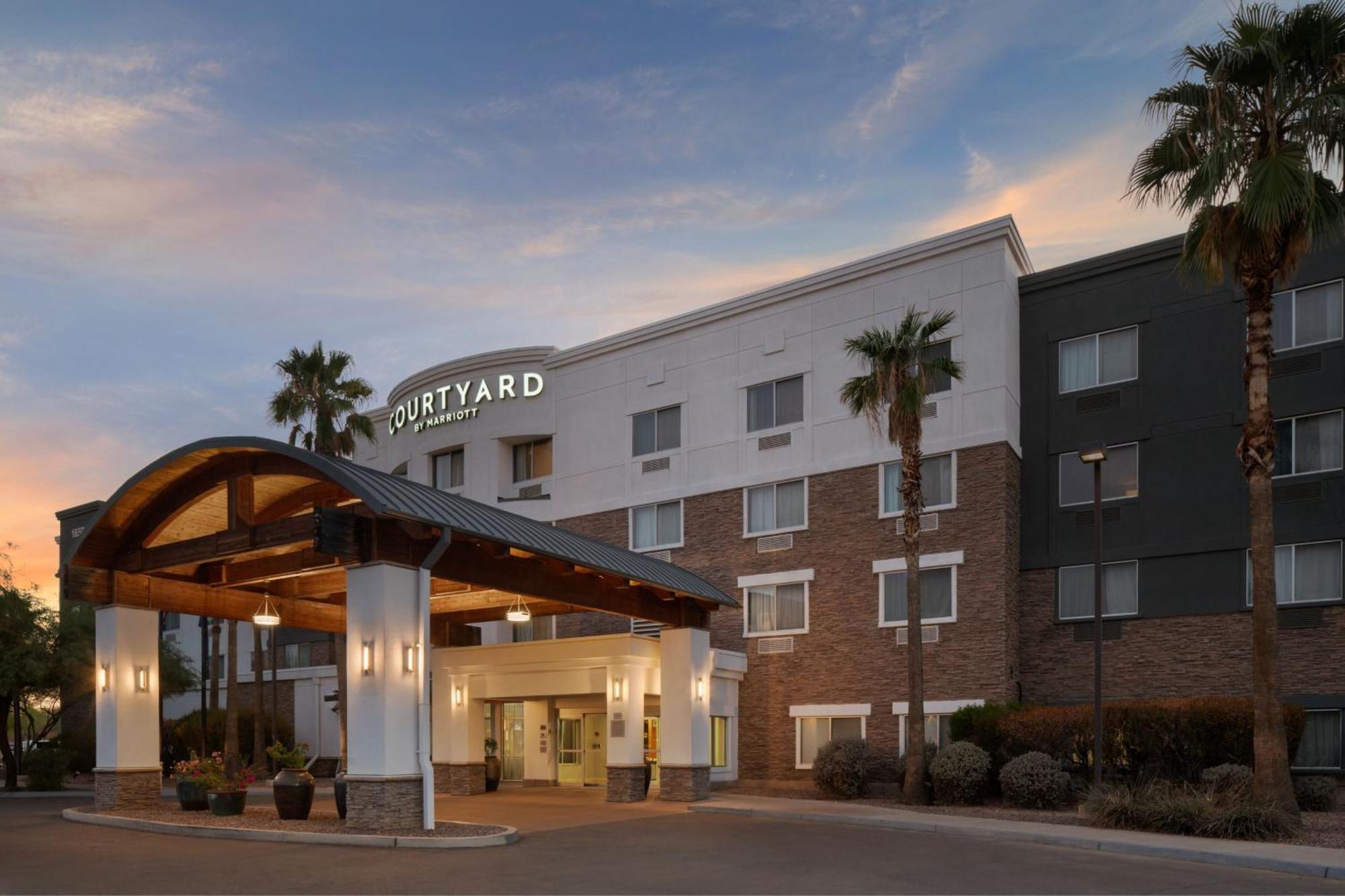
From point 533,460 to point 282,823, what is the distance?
769 inches

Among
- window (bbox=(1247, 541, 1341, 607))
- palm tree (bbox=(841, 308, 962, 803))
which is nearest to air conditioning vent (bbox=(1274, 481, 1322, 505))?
window (bbox=(1247, 541, 1341, 607))

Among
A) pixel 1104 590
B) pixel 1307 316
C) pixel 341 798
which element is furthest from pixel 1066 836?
pixel 1307 316

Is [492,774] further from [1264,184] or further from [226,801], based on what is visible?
[1264,184]

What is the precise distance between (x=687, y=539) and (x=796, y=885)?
20147mm

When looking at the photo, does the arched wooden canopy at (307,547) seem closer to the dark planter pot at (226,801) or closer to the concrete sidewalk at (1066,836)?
the dark planter pot at (226,801)

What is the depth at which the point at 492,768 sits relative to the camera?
2888 cm

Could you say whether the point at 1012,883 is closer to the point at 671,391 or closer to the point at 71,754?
the point at 671,391

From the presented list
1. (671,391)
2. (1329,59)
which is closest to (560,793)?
(671,391)

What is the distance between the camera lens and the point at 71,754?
33219mm

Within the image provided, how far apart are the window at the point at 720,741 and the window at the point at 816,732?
1744 millimetres

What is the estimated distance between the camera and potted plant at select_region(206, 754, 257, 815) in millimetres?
20484

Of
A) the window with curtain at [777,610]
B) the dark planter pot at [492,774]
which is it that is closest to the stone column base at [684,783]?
the dark planter pot at [492,774]

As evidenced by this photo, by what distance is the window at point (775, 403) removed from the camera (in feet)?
103

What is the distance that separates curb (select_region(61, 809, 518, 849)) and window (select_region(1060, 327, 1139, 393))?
17415mm
